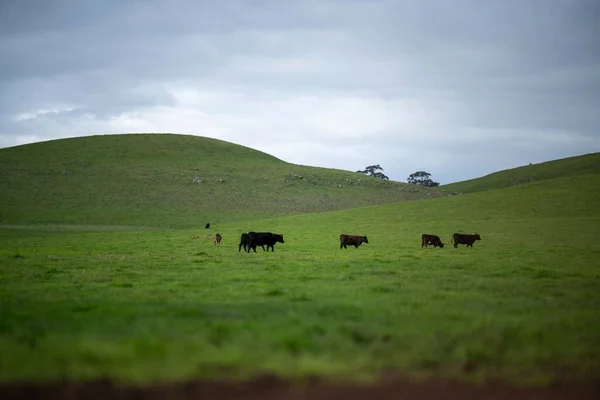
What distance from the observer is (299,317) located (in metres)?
10.7

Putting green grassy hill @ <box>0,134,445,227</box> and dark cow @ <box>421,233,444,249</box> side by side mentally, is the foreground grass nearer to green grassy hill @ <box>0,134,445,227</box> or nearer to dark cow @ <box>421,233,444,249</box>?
dark cow @ <box>421,233,444,249</box>

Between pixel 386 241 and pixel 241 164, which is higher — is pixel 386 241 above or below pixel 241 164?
below

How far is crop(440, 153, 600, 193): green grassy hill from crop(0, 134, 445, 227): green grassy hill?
4143 centimetres

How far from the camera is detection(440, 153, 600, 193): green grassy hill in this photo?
131m

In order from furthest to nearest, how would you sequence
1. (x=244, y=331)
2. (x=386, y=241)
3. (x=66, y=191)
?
(x=66, y=191) → (x=386, y=241) → (x=244, y=331)

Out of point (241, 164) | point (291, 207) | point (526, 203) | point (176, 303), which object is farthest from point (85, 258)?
point (241, 164)

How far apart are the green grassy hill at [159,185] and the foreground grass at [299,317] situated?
154 ft

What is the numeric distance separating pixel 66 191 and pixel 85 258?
5834cm

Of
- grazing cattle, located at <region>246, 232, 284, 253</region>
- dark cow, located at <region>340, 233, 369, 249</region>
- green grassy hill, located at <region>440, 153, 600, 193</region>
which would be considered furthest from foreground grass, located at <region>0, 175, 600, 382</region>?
green grassy hill, located at <region>440, 153, 600, 193</region>

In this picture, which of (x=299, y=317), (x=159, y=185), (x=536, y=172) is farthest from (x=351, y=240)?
(x=536, y=172)

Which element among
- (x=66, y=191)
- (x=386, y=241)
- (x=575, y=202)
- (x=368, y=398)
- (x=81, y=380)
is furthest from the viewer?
(x=66, y=191)

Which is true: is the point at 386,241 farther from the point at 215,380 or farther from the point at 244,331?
the point at 215,380

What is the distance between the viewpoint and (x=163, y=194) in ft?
264

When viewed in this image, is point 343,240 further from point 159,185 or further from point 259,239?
point 159,185
